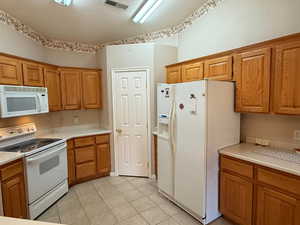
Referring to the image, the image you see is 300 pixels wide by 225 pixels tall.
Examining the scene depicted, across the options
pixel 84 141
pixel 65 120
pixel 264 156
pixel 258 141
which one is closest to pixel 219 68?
pixel 258 141

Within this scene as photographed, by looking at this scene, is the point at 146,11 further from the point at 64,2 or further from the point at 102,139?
the point at 102,139

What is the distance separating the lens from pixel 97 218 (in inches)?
88.7

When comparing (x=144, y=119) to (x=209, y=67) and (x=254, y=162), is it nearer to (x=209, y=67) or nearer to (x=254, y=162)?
(x=209, y=67)

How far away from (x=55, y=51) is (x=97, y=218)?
10.5ft

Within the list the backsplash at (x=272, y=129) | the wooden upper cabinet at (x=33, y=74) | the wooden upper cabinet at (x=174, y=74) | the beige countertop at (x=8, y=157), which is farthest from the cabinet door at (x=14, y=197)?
the backsplash at (x=272, y=129)

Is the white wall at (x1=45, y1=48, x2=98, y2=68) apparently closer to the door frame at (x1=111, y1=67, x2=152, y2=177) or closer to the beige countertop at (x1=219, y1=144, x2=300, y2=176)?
the door frame at (x1=111, y1=67, x2=152, y2=177)

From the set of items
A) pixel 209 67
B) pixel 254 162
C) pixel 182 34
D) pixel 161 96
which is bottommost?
pixel 254 162

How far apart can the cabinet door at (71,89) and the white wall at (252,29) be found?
2.36m

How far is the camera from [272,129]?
2.17 m

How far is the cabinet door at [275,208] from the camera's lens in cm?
154

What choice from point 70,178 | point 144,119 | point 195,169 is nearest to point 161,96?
point 144,119

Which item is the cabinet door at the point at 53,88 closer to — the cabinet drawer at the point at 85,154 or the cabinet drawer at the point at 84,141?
the cabinet drawer at the point at 84,141

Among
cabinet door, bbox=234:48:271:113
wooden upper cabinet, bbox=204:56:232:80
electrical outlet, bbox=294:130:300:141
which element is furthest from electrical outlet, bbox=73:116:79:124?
electrical outlet, bbox=294:130:300:141

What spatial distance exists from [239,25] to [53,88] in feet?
10.5
